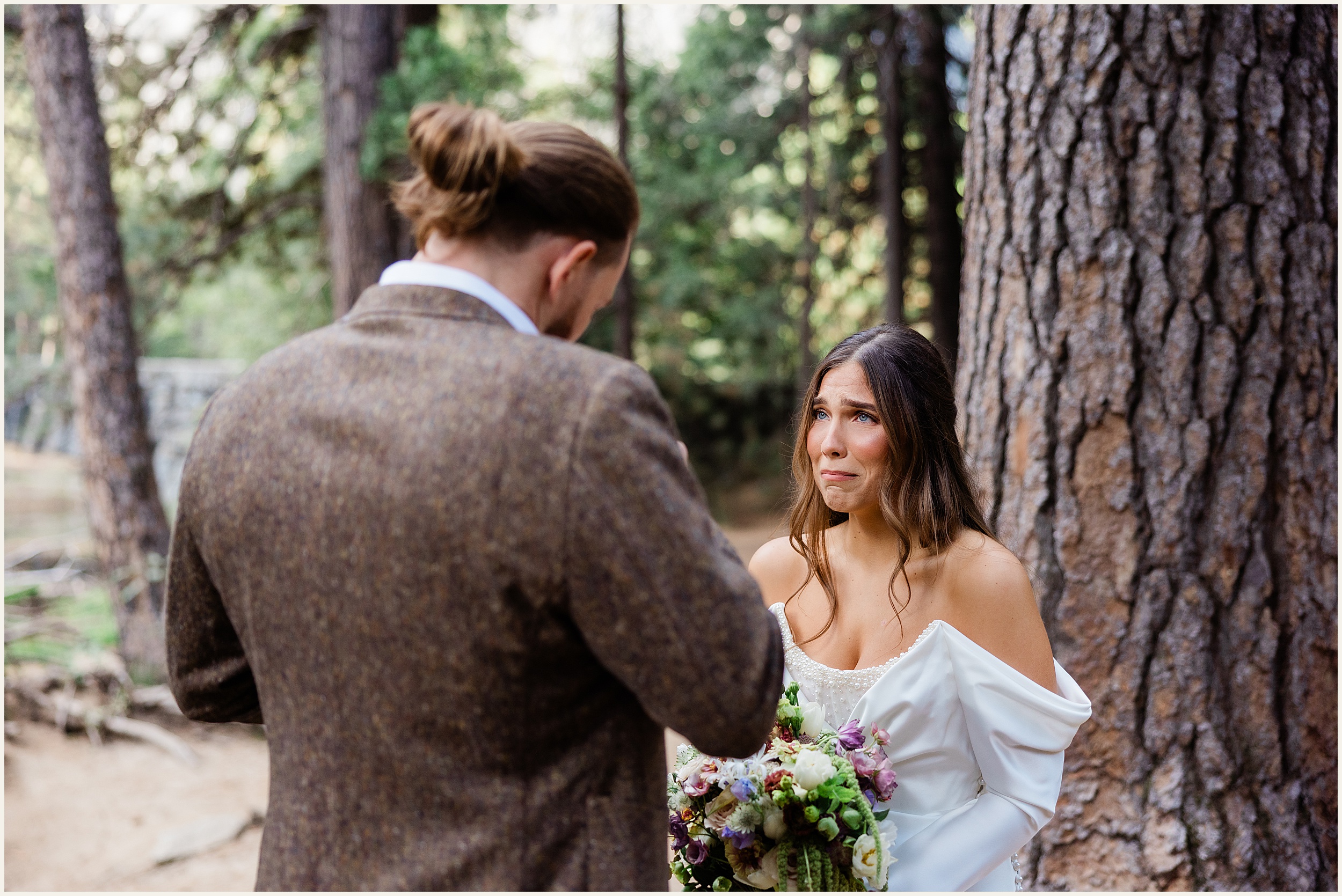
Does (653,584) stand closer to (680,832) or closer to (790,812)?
(790,812)

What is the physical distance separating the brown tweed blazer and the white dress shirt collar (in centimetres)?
2

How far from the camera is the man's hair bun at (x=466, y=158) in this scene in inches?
48.8

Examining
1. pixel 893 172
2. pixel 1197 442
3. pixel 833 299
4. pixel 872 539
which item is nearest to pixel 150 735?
pixel 872 539

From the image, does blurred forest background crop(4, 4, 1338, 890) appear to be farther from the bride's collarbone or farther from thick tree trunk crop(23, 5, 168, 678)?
the bride's collarbone

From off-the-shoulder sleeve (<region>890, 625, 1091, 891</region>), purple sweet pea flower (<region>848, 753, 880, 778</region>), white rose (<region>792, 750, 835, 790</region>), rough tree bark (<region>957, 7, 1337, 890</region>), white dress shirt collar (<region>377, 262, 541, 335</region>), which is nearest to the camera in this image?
white dress shirt collar (<region>377, 262, 541, 335</region>)

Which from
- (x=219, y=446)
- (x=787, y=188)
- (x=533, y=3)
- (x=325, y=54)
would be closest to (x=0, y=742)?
(x=219, y=446)

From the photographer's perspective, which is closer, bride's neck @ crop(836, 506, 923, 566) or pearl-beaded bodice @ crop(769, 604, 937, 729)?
pearl-beaded bodice @ crop(769, 604, 937, 729)

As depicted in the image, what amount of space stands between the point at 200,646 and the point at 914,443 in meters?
1.48

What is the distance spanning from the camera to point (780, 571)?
96.2 inches

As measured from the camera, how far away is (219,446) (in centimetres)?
129

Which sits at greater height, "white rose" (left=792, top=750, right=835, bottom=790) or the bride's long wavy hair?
the bride's long wavy hair

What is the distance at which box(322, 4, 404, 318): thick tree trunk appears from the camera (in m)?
8.20

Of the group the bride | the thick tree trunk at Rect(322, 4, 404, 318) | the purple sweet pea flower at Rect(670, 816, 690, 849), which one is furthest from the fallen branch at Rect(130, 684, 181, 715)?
the purple sweet pea flower at Rect(670, 816, 690, 849)

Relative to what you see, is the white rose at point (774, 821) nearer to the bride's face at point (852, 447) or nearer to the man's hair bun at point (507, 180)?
the bride's face at point (852, 447)
